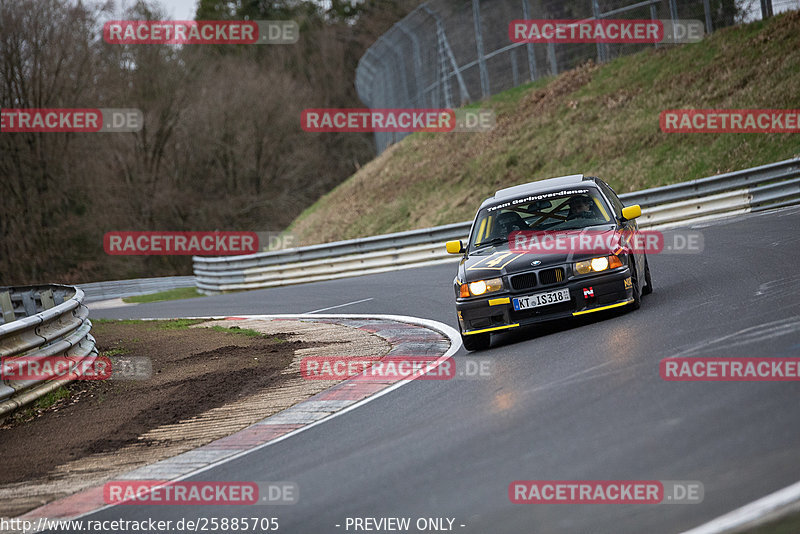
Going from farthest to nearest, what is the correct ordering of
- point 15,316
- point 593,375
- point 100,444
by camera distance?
1. point 15,316
2. point 100,444
3. point 593,375

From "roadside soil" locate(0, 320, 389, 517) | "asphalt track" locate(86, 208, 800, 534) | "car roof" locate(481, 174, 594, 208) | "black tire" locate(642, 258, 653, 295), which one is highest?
"car roof" locate(481, 174, 594, 208)

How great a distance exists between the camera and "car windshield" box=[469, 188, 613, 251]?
32.2ft

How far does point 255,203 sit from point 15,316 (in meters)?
35.1

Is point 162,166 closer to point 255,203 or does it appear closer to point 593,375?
point 255,203

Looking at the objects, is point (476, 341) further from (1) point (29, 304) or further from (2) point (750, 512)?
(1) point (29, 304)

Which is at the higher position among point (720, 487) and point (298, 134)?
point (298, 134)

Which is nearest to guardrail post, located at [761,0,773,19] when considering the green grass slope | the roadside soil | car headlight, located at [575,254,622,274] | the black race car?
the green grass slope

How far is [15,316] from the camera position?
18.0 m

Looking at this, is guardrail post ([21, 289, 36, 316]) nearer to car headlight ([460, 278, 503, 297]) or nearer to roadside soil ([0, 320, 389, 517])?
roadside soil ([0, 320, 389, 517])

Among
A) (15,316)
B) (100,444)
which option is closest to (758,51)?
(15,316)

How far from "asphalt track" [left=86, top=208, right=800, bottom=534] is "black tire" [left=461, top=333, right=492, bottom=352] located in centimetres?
13

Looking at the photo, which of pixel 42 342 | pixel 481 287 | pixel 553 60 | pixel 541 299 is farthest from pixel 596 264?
pixel 553 60

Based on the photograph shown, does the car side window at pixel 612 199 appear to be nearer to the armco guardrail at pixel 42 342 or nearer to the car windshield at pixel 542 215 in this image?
the car windshield at pixel 542 215

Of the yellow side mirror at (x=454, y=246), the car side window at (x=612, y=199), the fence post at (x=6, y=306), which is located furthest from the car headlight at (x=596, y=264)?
the fence post at (x=6, y=306)
